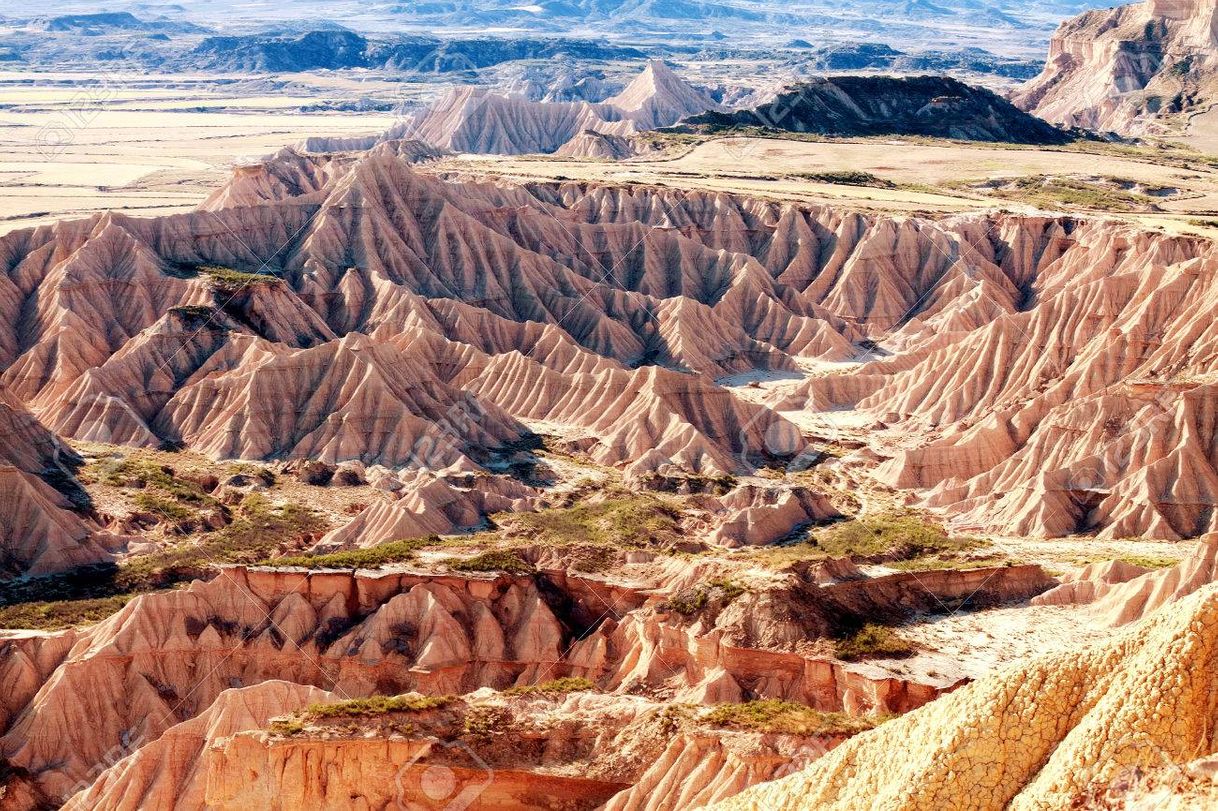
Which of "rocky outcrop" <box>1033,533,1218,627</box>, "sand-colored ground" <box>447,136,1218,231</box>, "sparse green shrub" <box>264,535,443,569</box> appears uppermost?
"rocky outcrop" <box>1033,533,1218,627</box>

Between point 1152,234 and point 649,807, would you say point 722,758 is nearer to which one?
point 649,807

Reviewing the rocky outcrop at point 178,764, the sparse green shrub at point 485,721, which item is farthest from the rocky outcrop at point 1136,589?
the rocky outcrop at point 178,764

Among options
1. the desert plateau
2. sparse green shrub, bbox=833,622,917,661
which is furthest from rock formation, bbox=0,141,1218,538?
sparse green shrub, bbox=833,622,917,661

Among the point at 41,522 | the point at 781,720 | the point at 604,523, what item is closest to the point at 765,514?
the point at 604,523

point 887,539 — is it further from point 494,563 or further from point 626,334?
point 626,334

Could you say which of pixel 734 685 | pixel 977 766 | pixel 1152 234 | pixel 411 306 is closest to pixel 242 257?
pixel 411 306

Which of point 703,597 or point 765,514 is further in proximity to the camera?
point 765,514

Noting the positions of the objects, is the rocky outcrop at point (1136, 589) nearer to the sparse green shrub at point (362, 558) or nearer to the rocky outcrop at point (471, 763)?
the rocky outcrop at point (471, 763)

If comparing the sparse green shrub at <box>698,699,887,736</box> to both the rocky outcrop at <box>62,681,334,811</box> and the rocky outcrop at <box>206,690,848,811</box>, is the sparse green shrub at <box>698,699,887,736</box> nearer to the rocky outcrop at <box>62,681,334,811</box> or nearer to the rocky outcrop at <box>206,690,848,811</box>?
the rocky outcrop at <box>206,690,848,811</box>
